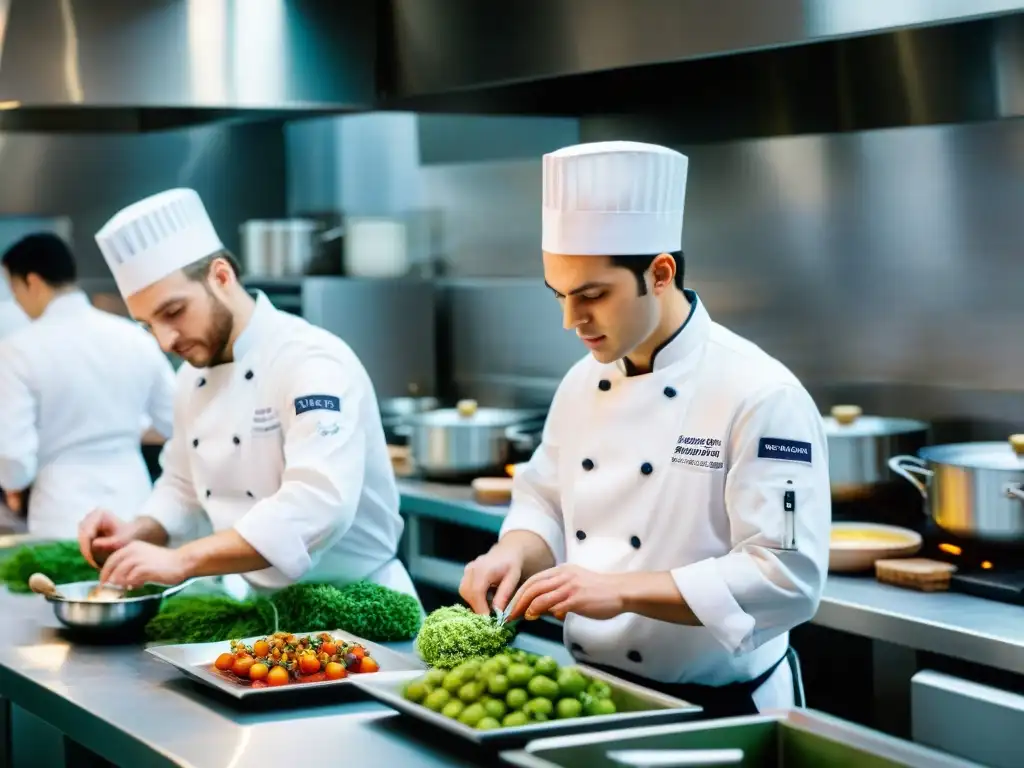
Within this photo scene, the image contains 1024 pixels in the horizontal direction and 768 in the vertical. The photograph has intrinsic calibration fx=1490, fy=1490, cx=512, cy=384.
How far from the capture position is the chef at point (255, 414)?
298cm

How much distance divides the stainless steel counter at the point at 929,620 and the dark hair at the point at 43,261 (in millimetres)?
2881

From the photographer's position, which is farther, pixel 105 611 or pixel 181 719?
pixel 105 611

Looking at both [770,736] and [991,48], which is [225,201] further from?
[770,736]

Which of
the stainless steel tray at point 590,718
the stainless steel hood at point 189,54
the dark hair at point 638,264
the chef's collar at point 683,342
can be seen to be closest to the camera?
the stainless steel tray at point 590,718

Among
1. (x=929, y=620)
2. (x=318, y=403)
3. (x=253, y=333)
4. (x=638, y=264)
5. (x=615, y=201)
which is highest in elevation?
(x=615, y=201)

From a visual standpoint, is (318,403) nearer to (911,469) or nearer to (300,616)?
(300,616)

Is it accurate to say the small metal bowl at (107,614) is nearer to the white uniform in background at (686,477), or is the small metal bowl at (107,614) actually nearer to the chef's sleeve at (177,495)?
the chef's sleeve at (177,495)

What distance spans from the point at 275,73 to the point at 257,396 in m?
1.60

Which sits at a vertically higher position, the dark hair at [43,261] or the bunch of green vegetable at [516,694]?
the dark hair at [43,261]

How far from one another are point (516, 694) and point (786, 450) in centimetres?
61

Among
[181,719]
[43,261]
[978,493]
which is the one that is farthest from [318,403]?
[43,261]

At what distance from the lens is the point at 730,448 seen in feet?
8.05

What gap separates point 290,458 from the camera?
300 cm

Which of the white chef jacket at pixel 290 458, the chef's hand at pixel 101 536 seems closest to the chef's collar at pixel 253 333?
the white chef jacket at pixel 290 458
